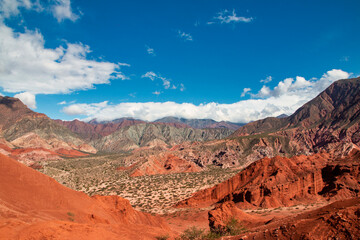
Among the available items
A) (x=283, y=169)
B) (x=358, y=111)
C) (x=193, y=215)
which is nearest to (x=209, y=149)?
(x=283, y=169)

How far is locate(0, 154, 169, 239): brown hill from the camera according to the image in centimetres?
912

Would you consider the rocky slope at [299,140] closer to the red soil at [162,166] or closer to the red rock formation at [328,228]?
the red soil at [162,166]

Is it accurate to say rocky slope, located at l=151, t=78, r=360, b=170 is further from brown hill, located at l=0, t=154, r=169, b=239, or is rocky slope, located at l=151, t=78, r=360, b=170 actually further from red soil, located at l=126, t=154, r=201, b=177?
brown hill, located at l=0, t=154, r=169, b=239

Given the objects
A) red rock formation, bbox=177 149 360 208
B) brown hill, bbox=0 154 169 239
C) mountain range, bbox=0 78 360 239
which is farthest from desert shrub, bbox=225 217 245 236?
red rock formation, bbox=177 149 360 208

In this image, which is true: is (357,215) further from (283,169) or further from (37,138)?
(37,138)

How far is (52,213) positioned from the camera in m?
12.9

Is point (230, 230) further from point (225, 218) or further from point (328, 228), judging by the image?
point (328, 228)

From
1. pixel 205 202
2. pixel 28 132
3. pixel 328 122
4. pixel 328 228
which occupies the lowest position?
pixel 205 202

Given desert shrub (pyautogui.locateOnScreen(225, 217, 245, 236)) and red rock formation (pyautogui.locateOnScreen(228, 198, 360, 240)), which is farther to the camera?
desert shrub (pyautogui.locateOnScreen(225, 217, 245, 236))

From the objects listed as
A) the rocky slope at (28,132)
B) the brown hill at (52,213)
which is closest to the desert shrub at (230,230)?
the brown hill at (52,213)

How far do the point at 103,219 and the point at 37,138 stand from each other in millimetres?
183097

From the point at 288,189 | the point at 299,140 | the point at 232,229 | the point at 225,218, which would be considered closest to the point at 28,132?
the point at 288,189

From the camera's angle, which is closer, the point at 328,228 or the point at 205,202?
the point at 328,228

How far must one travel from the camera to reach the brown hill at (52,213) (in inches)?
359
